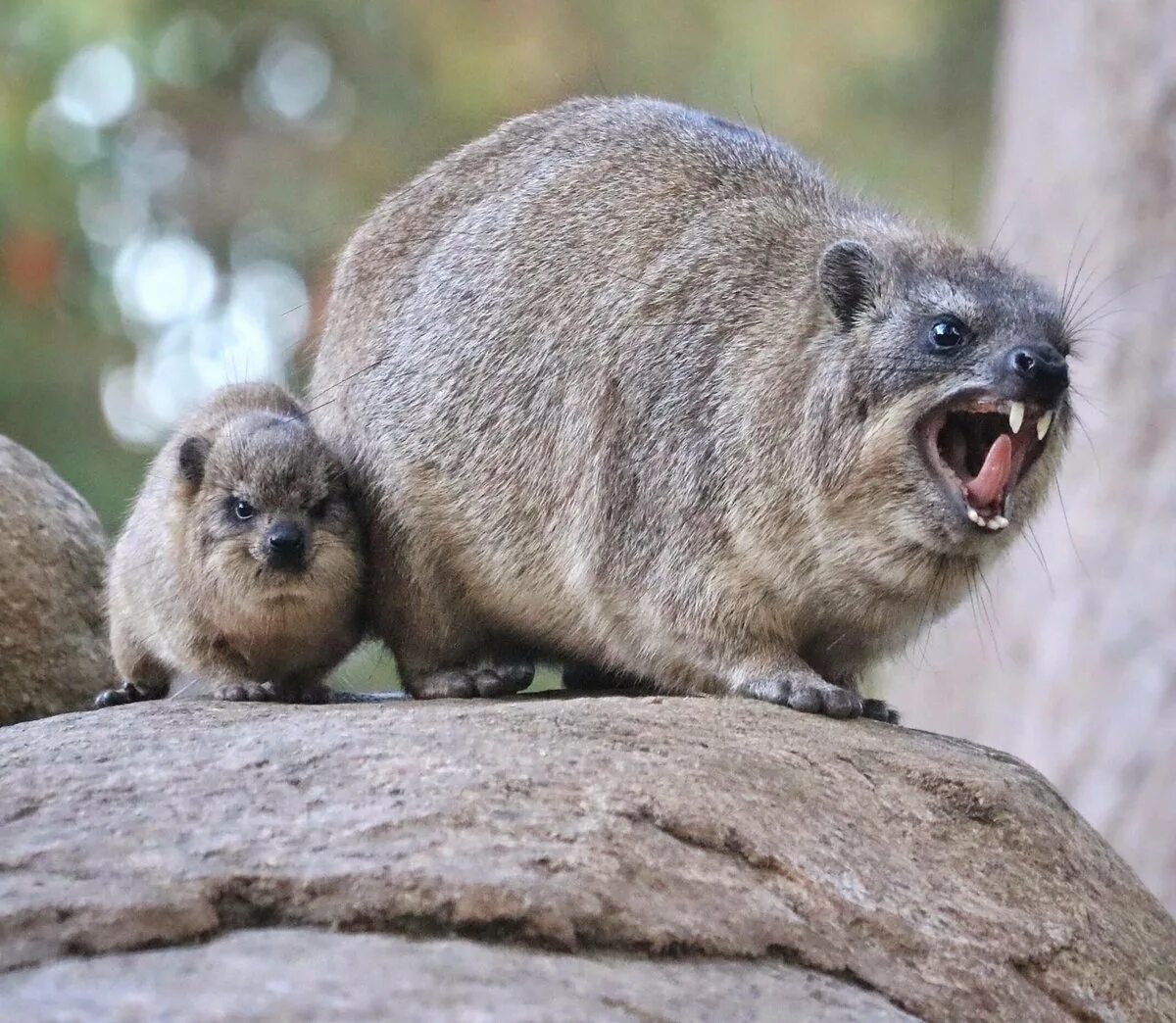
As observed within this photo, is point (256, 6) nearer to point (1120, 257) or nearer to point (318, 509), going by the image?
point (1120, 257)

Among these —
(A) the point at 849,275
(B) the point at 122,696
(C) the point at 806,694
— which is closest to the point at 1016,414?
(A) the point at 849,275

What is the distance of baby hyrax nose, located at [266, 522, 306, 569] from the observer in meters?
6.20

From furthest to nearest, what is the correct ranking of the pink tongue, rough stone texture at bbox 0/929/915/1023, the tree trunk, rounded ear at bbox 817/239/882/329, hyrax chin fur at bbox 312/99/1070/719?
the tree trunk < rounded ear at bbox 817/239/882/329 < hyrax chin fur at bbox 312/99/1070/719 < the pink tongue < rough stone texture at bbox 0/929/915/1023

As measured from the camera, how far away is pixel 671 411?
611 cm

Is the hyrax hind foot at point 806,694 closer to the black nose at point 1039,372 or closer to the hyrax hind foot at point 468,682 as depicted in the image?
the hyrax hind foot at point 468,682

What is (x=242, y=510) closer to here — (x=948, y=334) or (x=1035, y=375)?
(x=948, y=334)

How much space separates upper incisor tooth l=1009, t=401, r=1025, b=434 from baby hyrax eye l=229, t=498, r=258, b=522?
2.76m

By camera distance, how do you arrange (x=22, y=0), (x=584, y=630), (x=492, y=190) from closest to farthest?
1. (x=584, y=630)
2. (x=492, y=190)
3. (x=22, y=0)

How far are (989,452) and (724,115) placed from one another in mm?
6318

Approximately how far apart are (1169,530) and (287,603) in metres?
5.68

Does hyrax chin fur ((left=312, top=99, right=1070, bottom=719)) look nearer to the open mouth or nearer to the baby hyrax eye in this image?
the open mouth

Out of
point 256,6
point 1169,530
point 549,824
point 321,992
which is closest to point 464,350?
point 549,824

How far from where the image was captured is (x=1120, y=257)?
1051 cm

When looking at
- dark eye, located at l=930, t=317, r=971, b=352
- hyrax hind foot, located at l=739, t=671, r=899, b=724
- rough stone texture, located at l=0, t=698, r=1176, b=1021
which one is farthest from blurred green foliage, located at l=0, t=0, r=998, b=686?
rough stone texture, located at l=0, t=698, r=1176, b=1021
